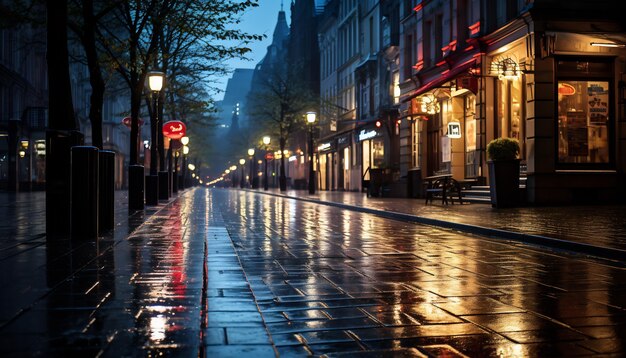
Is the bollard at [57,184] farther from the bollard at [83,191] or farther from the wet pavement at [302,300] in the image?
the bollard at [83,191]

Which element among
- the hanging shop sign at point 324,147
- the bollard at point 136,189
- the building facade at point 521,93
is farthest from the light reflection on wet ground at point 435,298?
the hanging shop sign at point 324,147

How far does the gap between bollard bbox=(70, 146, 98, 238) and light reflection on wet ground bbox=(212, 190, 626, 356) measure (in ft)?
7.14

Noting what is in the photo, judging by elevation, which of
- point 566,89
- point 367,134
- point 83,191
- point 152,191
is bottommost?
point 152,191

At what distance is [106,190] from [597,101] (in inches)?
630

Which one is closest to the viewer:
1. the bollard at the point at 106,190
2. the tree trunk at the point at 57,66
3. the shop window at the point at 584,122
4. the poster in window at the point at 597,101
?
the tree trunk at the point at 57,66

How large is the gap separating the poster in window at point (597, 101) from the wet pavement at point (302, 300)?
12247 mm

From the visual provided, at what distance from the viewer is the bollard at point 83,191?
994 centimetres

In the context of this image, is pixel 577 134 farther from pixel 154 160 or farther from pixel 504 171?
pixel 154 160

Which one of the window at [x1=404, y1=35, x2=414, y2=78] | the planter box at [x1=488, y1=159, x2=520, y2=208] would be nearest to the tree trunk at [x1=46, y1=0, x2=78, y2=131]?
the planter box at [x1=488, y1=159, x2=520, y2=208]

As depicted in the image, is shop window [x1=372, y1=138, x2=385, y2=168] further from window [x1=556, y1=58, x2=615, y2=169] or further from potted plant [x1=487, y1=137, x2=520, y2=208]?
potted plant [x1=487, y1=137, x2=520, y2=208]

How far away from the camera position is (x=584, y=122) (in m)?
21.5

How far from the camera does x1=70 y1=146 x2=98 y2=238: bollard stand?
994 centimetres

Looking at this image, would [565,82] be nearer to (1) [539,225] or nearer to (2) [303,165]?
(1) [539,225]

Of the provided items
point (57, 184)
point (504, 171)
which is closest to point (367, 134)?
point (504, 171)
